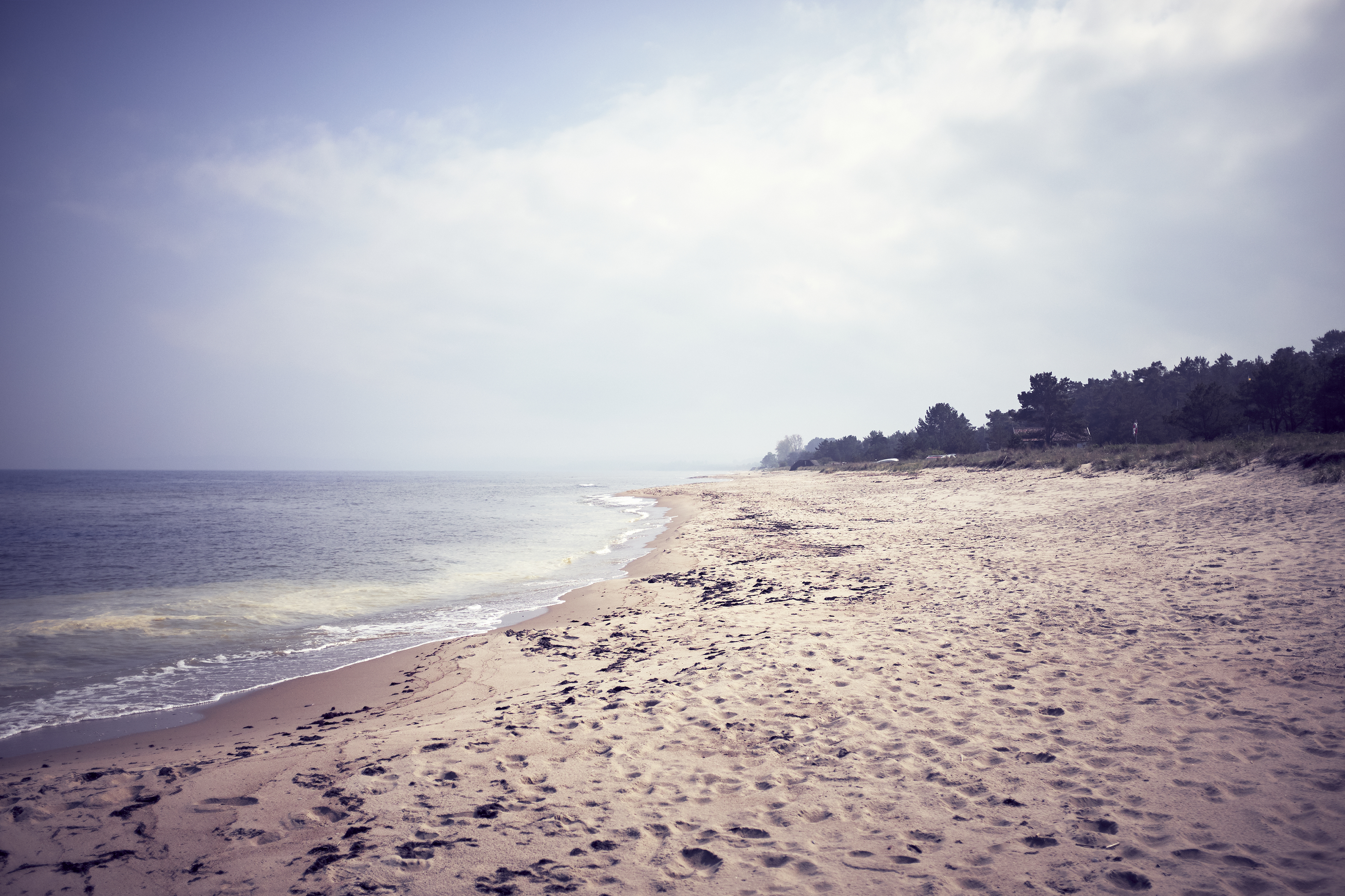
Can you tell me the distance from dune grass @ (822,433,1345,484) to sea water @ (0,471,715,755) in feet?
76.8

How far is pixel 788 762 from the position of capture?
5.07 m

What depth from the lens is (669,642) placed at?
9422 mm

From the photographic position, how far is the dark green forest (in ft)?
145

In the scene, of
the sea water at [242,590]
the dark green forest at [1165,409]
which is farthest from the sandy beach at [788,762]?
the dark green forest at [1165,409]

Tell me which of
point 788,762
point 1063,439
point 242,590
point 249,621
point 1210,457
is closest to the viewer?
point 788,762

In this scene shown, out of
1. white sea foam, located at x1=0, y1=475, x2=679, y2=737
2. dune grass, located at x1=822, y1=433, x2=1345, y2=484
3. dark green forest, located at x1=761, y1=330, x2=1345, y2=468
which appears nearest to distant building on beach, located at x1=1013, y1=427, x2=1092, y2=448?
dark green forest, located at x1=761, y1=330, x2=1345, y2=468

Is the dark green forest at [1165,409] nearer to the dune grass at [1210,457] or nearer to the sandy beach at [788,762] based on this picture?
the dune grass at [1210,457]

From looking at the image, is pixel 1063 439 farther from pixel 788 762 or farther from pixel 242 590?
pixel 242 590

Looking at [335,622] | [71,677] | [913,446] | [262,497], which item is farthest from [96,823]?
[913,446]

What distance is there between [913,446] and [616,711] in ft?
293

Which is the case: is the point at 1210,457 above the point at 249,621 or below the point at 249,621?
above

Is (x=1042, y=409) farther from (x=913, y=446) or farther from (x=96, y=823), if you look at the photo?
(x=96, y=823)

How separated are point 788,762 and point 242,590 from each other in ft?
56.6

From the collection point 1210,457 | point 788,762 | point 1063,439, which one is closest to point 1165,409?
point 1063,439
